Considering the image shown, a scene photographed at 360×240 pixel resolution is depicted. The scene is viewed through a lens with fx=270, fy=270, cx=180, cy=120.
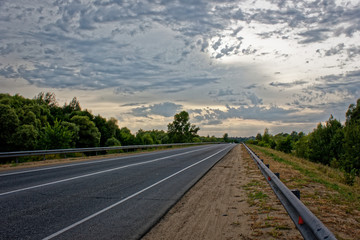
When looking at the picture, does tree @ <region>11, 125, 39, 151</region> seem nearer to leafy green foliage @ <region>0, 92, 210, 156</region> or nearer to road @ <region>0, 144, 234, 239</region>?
leafy green foliage @ <region>0, 92, 210, 156</region>

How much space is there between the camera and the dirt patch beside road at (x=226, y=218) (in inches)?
192

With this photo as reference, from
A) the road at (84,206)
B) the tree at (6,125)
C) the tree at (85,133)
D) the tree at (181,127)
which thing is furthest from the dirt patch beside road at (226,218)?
the tree at (181,127)

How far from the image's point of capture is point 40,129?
44.1 meters

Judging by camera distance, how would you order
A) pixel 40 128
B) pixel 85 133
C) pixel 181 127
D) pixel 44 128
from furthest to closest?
1. pixel 181 127
2. pixel 85 133
3. pixel 40 128
4. pixel 44 128

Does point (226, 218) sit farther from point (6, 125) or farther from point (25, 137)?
point (6, 125)

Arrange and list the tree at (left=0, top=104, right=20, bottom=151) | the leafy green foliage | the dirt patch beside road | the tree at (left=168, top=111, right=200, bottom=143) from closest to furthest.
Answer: the dirt patch beside road < the leafy green foliage < the tree at (left=0, top=104, right=20, bottom=151) < the tree at (left=168, top=111, right=200, bottom=143)

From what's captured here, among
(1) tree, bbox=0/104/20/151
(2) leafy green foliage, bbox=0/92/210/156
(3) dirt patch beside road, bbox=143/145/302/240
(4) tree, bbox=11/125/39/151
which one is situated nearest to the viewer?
(3) dirt patch beside road, bbox=143/145/302/240

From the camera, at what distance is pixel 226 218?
590 centimetres

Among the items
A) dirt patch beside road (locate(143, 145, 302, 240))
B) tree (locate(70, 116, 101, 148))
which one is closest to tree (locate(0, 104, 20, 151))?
tree (locate(70, 116, 101, 148))

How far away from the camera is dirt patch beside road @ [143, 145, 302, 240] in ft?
16.0

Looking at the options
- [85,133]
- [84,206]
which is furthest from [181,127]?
[84,206]

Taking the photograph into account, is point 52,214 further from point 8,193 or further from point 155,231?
point 8,193

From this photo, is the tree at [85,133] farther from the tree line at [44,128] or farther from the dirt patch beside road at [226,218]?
the dirt patch beside road at [226,218]

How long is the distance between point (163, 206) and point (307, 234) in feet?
13.1
